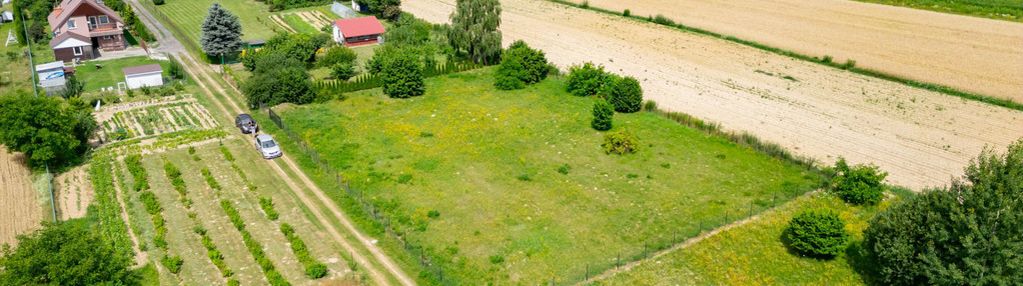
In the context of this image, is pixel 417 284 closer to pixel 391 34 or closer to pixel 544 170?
pixel 544 170

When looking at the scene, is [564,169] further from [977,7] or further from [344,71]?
[977,7]

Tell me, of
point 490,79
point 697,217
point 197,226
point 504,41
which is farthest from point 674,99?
point 197,226

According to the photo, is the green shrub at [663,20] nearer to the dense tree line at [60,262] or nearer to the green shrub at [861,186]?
the green shrub at [861,186]

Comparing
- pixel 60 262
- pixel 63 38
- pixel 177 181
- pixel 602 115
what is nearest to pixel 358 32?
pixel 63 38

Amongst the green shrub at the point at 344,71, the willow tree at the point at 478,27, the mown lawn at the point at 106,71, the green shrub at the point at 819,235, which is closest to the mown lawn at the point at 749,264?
the green shrub at the point at 819,235

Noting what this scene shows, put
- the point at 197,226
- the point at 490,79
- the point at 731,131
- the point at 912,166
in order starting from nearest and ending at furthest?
the point at 197,226 → the point at 912,166 → the point at 731,131 → the point at 490,79

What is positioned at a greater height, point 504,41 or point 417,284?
point 504,41
